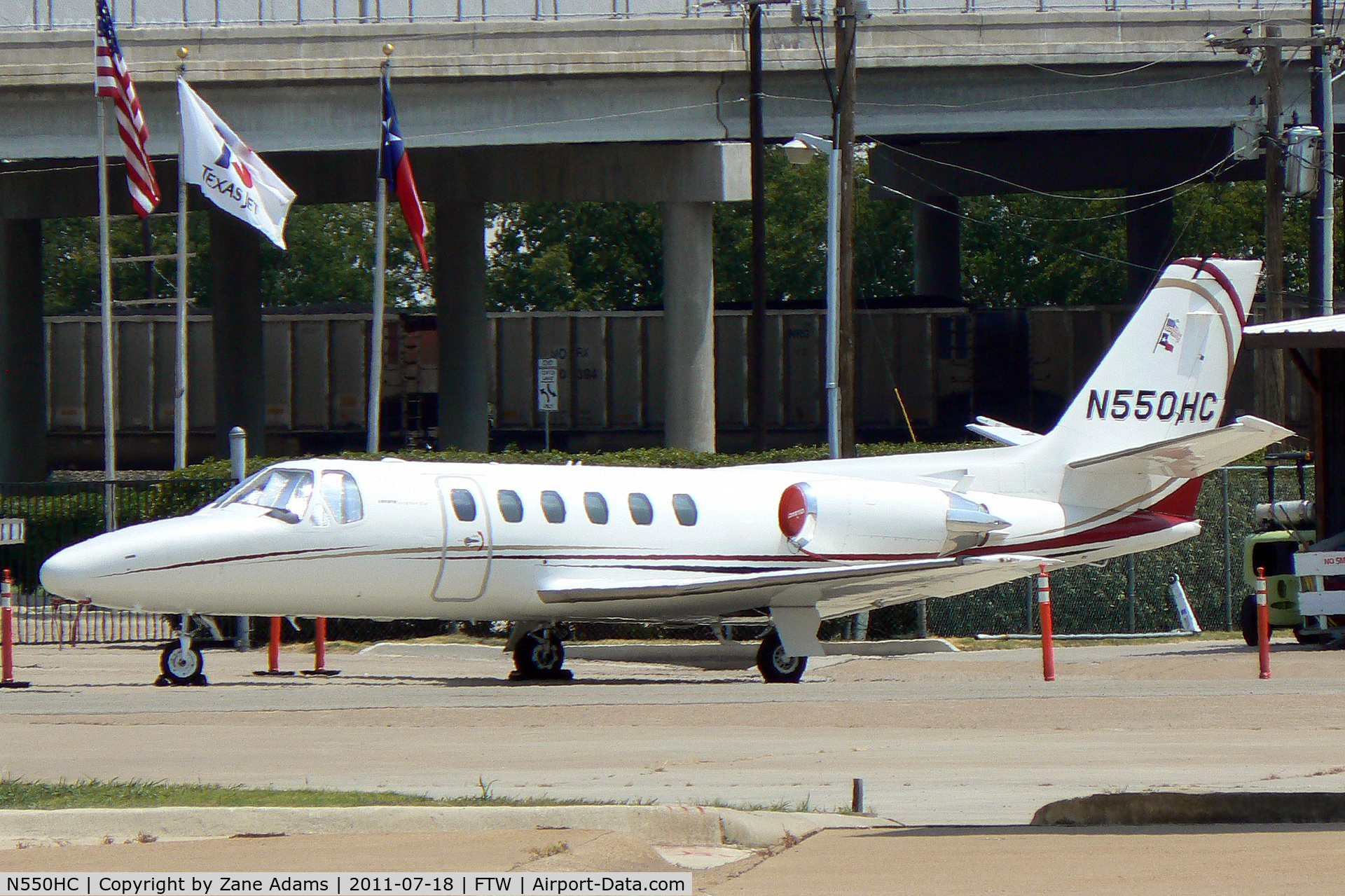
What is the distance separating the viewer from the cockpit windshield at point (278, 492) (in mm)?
17266

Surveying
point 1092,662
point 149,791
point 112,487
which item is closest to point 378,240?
point 112,487

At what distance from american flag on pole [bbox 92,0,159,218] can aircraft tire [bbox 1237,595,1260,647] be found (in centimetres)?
1848

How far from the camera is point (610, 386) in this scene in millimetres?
45062

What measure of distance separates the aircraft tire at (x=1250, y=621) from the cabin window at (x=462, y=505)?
10.6 metres

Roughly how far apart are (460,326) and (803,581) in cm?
2256

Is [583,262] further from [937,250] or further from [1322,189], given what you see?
[1322,189]

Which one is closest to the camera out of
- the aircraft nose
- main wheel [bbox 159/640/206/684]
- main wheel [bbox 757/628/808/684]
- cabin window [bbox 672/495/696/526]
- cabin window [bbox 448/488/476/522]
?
the aircraft nose

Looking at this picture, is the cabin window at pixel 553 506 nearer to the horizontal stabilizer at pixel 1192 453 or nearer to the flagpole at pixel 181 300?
the horizontal stabilizer at pixel 1192 453

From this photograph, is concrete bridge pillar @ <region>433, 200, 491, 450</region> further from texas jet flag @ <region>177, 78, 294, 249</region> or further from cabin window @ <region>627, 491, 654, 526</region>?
cabin window @ <region>627, 491, 654, 526</region>

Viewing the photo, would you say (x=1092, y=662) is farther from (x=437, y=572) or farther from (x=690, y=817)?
(x=690, y=817)

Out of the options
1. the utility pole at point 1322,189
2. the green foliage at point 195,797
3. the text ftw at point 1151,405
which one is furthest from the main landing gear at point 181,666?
the utility pole at point 1322,189

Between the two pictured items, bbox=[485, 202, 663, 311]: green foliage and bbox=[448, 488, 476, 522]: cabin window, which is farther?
bbox=[485, 202, 663, 311]: green foliage

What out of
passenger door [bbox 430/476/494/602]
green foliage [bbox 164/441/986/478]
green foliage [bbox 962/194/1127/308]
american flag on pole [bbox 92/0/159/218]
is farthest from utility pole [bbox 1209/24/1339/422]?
green foliage [bbox 962/194/1127/308]

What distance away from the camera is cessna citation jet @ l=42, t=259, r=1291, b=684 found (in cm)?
1708
